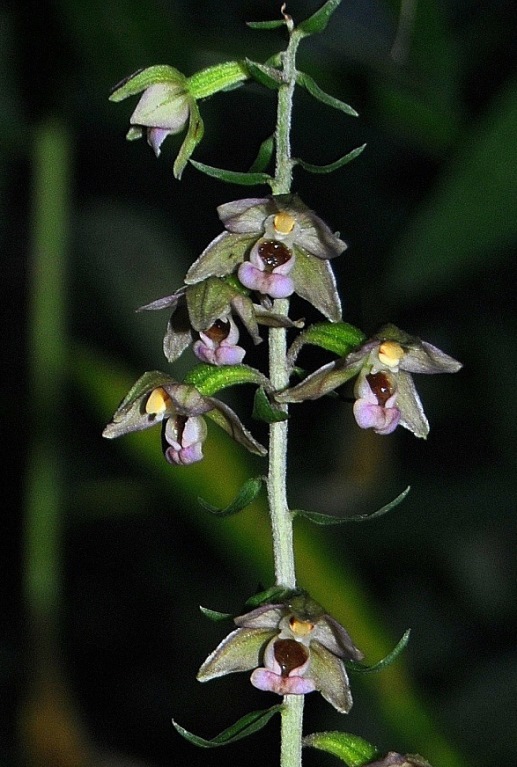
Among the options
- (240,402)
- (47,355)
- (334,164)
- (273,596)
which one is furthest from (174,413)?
(240,402)

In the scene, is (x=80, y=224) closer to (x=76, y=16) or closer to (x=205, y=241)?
(x=205, y=241)

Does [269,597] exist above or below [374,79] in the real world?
below

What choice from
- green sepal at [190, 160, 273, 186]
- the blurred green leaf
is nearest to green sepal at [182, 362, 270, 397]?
green sepal at [190, 160, 273, 186]

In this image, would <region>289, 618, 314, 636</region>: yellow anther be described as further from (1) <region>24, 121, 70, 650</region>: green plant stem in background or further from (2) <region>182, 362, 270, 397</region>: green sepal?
(1) <region>24, 121, 70, 650</region>: green plant stem in background

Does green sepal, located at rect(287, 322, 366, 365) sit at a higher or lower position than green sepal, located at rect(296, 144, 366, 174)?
lower

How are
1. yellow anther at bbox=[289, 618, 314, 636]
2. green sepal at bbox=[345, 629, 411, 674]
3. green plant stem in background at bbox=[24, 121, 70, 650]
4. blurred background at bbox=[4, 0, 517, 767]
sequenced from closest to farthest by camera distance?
green sepal at bbox=[345, 629, 411, 674] → yellow anther at bbox=[289, 618, 314, 636] → blurred background at bbox=[4, 0, 517, 767] → green plant stem in background at bbox=[24, 121, 70, 650]

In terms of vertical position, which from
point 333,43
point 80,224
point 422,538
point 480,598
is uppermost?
point 333,43

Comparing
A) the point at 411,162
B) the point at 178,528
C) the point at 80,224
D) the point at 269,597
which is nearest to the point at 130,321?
the point at 80,224
